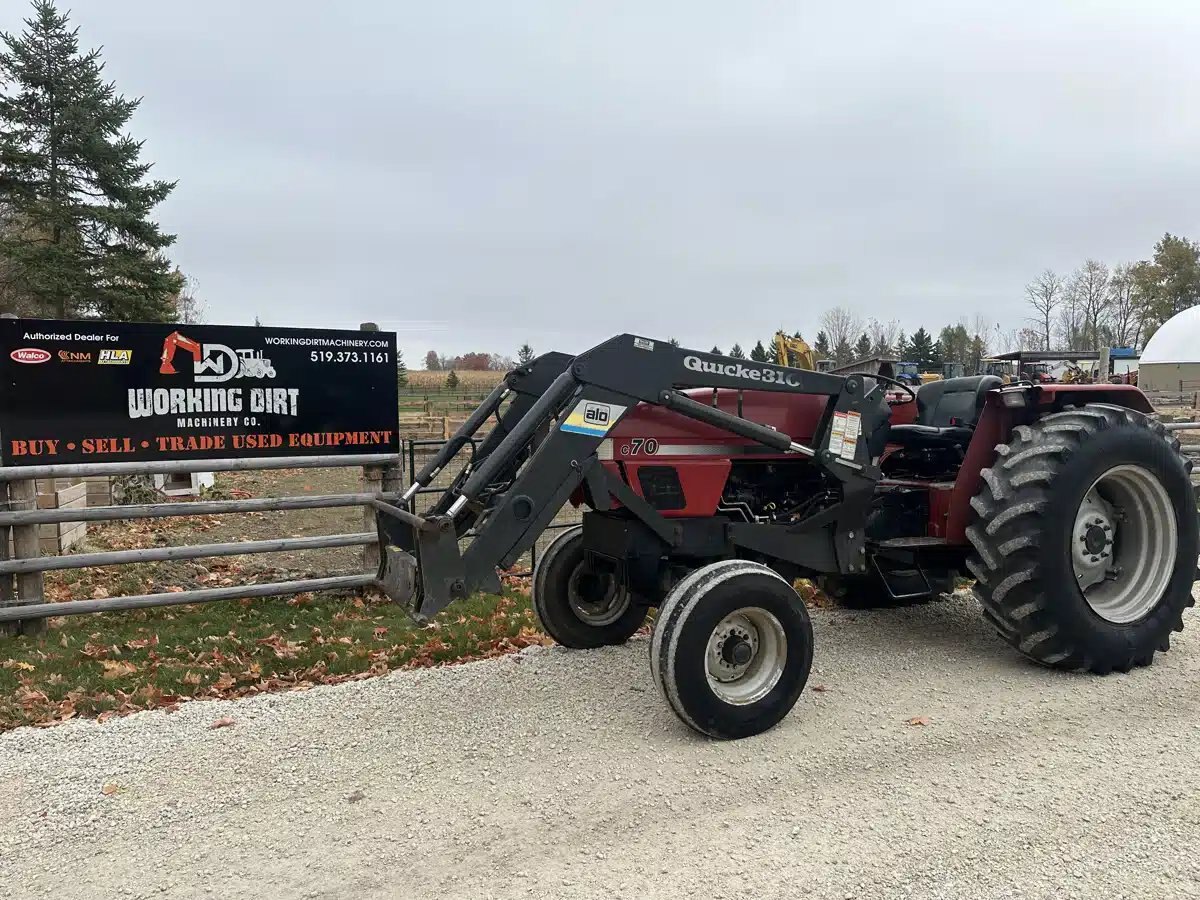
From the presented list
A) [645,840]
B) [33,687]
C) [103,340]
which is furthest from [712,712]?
[103,340]

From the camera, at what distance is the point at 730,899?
2.93m

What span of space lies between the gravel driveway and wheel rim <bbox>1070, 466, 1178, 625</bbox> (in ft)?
1.72

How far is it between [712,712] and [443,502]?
1710 millimetres

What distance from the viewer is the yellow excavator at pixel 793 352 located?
6.20 metres

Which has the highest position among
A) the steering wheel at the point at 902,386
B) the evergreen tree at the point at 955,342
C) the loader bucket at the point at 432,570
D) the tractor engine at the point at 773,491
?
the evergreen tree at the point at 955,342

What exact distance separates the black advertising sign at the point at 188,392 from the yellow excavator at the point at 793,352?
3.42 meters

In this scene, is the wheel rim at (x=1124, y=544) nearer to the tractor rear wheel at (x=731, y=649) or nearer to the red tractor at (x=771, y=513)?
the red tractor at (x=771, y=513)

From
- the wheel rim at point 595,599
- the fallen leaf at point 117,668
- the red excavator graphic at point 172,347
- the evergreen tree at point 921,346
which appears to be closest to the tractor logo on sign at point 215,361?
the red excavator graphic at point 172,347

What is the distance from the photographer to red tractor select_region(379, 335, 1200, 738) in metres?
4.18

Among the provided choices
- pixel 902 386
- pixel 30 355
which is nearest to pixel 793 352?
pixel 902 386

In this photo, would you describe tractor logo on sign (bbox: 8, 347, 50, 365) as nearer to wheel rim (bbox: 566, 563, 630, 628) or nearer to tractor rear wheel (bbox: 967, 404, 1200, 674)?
wheel rim (bbox: 566, 563, 630, 628)

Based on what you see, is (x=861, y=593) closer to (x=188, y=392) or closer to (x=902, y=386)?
(x=902, y=386)

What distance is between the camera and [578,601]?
225 inches

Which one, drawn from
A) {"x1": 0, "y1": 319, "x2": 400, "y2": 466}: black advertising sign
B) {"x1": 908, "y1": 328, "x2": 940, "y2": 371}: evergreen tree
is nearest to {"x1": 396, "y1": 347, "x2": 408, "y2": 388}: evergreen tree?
{"x1": 0, "y1": 319, "x2": 400, "y2": 466}: black advertising sign
